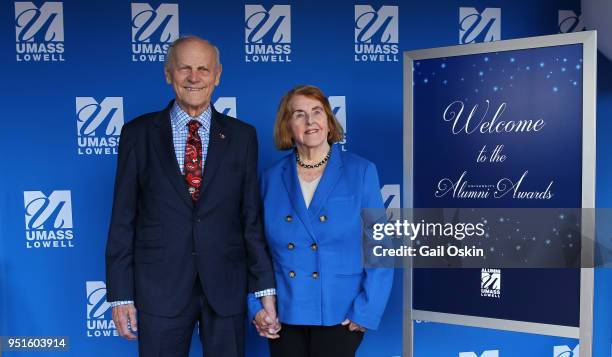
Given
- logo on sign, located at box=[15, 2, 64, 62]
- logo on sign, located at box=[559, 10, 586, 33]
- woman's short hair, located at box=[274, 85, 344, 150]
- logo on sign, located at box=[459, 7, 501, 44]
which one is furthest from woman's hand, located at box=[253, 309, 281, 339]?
logo on sign, located at box=[559, 10, 586, 33]

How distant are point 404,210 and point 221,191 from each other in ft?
2.51

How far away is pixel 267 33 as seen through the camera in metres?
2.73

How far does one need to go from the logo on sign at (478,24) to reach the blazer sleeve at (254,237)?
1.52m

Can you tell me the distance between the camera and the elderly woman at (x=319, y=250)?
1.83 m

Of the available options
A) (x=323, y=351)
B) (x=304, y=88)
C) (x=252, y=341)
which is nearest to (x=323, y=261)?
(x=323, y=351)

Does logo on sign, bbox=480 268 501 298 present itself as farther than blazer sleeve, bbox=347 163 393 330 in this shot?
Yes

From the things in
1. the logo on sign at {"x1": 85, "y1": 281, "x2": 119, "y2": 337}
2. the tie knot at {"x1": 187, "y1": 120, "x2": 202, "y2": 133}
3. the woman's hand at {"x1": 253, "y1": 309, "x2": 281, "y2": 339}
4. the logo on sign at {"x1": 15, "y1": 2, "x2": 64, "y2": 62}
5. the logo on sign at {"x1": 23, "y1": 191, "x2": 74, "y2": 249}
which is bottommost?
the logo on sign at {"x1": 85, "y1": 281, "x2": 119, "y2": 337}

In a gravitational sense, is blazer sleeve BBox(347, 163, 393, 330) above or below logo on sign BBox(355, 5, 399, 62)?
below

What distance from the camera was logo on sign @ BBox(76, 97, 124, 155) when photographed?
104 inches

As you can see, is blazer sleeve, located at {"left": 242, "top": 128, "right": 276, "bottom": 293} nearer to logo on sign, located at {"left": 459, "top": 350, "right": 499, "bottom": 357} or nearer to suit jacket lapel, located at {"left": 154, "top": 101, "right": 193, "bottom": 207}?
suit jacket lapel, located at {"left": 154, "top": 101, "right": 193, "bottom": 207}

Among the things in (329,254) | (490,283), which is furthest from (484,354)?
(329,254)

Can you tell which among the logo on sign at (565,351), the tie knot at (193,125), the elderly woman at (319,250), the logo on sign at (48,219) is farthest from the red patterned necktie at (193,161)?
the logo on sign at (565,351)

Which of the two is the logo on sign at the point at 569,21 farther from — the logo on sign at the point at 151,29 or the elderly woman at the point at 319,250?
the logo on sign at the point at 151,29

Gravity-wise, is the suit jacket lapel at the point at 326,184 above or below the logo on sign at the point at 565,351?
above
